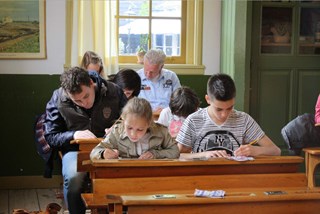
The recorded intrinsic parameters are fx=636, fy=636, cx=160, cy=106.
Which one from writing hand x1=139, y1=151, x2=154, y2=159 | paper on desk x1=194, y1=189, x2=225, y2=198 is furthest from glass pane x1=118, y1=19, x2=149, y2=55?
paper on desk x1=194, y1=189, x2=225, y2=198

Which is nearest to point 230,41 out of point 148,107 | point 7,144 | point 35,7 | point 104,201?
point 35,7

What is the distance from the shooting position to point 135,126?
3490mm

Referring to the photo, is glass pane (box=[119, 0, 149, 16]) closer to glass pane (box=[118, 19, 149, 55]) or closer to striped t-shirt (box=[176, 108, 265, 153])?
glass pane (box=[118, 19, 149, 55])

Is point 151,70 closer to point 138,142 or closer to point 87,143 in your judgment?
point 87,143

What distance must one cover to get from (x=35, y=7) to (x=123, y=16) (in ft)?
3.00

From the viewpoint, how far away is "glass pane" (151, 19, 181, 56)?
6.61 metres

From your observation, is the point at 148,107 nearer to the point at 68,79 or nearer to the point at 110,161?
the point at 110,161

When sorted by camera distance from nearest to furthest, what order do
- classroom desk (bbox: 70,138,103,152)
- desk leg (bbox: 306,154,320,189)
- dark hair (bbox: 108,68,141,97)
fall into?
classroom desk (bbox: 70,138,103,152) → desk leg (bbox: 306,154,320,189) → dark hair (bbox: 108,68,141,97)

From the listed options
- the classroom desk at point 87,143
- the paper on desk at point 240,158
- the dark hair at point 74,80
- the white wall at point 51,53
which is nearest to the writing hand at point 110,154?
the classroom desk at point 87,143

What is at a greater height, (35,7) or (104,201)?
(35,7)

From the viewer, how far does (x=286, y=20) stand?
6.39 meters

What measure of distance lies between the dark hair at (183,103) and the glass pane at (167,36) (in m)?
2.21

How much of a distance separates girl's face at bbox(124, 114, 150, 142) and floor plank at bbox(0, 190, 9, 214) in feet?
7.74

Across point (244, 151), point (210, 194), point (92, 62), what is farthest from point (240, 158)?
point (92, 62)
